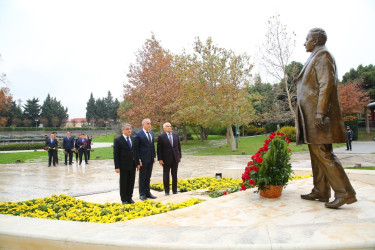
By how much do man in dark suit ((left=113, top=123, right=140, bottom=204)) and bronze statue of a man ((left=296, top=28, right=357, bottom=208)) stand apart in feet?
11.7

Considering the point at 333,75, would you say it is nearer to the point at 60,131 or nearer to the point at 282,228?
the point at 282,228

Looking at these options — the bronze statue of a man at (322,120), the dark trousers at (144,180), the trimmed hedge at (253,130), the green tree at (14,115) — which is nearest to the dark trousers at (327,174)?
the bronze statue of a man at (322,120)

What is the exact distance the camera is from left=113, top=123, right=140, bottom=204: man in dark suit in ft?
18.2

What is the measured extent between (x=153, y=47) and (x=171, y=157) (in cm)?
2320

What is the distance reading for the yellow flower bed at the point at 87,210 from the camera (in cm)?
376

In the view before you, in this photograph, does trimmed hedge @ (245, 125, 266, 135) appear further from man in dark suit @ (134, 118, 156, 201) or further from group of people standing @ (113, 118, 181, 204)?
man in dark suit @ (134, 118, 156, 201)

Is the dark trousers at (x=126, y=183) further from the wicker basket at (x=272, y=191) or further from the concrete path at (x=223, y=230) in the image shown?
the wicker basket at (x=272, y=191)

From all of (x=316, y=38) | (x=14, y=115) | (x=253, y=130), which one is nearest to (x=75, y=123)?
(x=14, y=115)

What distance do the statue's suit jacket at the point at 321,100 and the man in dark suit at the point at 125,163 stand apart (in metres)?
3.63

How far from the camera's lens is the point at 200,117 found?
21.4 metres

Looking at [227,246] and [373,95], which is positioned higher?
[373,95]

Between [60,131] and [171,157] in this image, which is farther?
[60,131]

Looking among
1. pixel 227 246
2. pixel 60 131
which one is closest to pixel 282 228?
pixel 227 246

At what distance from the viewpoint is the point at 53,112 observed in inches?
2923
